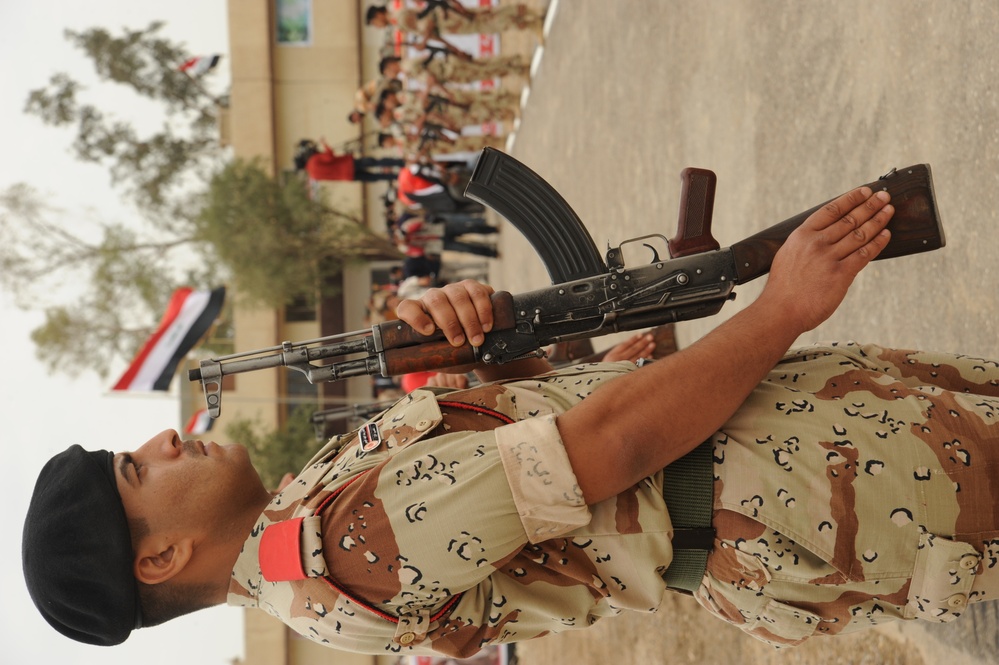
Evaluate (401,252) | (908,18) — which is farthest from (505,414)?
(401,252)

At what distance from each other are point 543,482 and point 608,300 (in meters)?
0.59

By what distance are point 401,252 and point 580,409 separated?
16.8 meters

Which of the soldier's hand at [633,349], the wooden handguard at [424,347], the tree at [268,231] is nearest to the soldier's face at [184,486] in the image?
the wooden handguard at [424,347]

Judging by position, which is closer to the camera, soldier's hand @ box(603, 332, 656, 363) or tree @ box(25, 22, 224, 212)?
soldier's hand @ box(603, 332, 656, 363)

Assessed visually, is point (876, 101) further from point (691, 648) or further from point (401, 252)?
point (401, 252)

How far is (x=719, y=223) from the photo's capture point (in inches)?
194

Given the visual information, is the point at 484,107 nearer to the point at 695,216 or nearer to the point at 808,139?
the point at 808,139

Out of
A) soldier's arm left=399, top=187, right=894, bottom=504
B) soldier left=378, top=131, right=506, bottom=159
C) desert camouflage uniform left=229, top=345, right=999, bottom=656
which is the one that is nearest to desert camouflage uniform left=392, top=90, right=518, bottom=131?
soldier left=378, top=131, right=506, bottom=159

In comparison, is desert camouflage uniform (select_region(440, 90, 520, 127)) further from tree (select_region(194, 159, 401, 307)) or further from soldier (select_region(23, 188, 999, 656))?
soldier (select_region(23, 188, 999, 656))

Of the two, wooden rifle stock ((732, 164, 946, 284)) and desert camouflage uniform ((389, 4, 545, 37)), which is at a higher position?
desert camouflage uniform ((389, 4, 545, 37))

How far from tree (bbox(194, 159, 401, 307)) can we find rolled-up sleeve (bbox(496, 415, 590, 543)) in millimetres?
15777

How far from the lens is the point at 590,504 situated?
158 centimetres

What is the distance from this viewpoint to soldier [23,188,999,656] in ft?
5.06

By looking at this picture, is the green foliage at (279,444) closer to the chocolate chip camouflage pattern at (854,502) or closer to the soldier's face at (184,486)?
the soldier's face at (184,486)
